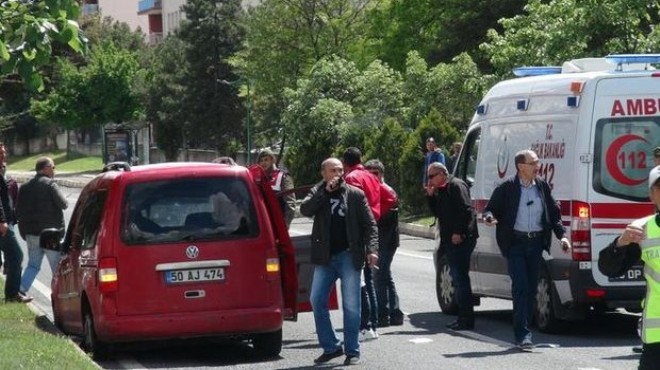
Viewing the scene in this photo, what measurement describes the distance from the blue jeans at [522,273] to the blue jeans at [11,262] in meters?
6.74

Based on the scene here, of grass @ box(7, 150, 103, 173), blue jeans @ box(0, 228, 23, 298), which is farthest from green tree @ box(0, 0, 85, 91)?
grass @ box(7, 150, 103, 173)

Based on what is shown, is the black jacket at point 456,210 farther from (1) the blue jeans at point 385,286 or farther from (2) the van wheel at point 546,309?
(2) the van wheel at point 546,309

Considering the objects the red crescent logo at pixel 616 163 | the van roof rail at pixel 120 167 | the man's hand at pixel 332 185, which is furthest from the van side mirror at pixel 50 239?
the red crescent logo at pixel 616 163

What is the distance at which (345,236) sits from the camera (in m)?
12.7

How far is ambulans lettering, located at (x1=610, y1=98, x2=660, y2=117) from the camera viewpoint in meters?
14.0

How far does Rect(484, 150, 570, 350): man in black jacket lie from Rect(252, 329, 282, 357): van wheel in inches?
80.9

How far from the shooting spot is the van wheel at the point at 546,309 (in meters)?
14.4

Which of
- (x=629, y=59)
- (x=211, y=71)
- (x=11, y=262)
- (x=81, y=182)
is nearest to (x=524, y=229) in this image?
(x=629, y=59)

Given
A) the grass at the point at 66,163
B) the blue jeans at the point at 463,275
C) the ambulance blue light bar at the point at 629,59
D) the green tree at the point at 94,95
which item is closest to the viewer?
the ambulance blue light bar at the point at 629,59

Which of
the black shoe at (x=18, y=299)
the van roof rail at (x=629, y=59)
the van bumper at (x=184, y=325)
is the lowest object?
the black shoe at (x=18, y=299)

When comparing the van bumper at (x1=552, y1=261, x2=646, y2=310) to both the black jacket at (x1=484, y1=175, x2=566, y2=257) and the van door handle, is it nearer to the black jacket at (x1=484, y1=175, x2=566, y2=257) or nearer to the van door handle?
the black jacket at (x1=484, y1=175, x2=566, y2=257)

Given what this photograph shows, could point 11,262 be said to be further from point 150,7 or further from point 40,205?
point 150,7

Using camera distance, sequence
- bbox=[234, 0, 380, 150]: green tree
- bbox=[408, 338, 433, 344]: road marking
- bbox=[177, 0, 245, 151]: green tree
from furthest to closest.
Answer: bbox=[177, 0, 245, 151]: green tree
bbox=[234, 0, 380, 150]: green tree
bbox=[408, 338, 433, 344]: road marking

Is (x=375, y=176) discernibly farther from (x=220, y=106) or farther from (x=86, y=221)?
(x=220, y=106)
